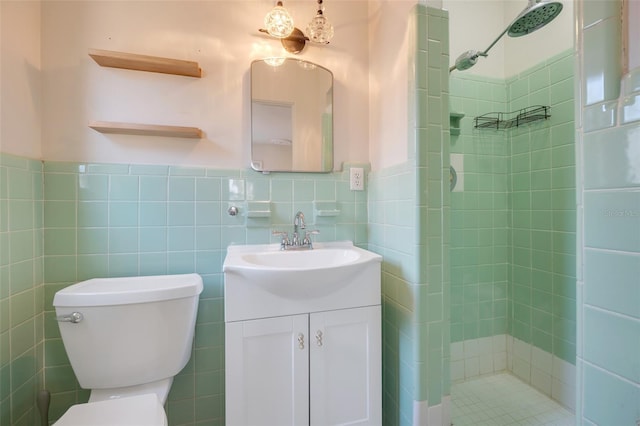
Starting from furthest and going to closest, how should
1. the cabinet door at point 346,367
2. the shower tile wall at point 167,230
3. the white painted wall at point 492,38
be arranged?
the white painted wall at point 492,38, the shower tile wall at point 167,230, the cabinet door at point 346,367

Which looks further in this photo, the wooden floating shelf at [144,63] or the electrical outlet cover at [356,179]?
the electrical outlet cover at [356,179]

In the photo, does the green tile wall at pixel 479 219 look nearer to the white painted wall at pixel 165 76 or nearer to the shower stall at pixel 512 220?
the shower stall at pixel 512 220

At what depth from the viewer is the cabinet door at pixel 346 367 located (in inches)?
42.4

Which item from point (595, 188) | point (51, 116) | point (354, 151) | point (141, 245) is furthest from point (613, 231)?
point (51, 116)

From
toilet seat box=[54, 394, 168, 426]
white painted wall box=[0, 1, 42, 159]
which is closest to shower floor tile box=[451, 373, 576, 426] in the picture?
toilet seat box=[54, 394, 168, 426]

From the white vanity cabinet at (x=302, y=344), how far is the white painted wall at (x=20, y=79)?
947mm

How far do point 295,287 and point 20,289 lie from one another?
1079 millimetres

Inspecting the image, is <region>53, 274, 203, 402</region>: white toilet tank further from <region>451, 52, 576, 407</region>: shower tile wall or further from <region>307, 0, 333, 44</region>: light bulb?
<region>451, 52, 576, 407</region>: shower tile wall

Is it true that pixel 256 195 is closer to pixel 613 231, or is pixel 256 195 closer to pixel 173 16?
pixel 173 16

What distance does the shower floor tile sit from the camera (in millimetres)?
1397

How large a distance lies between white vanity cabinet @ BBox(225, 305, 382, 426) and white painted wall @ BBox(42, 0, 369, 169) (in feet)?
2.68

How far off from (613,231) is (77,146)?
5.90ft

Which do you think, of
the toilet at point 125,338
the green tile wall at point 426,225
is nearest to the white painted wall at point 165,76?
the green tile wall at point 426,225

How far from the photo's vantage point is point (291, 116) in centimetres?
144
